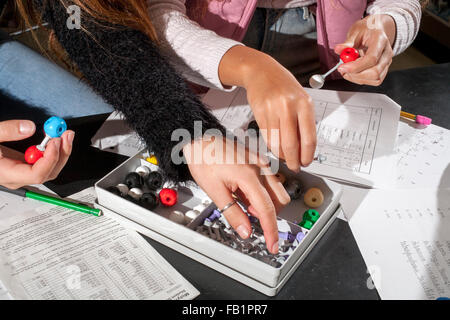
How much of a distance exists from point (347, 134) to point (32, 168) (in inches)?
21.0

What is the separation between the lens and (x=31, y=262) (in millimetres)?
493

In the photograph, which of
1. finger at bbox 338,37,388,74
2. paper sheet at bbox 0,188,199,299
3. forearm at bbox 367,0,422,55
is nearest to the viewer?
paper sheet at bbox 0,188,199,299

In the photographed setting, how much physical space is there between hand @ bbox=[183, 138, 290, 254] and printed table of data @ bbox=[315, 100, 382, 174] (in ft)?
0.67

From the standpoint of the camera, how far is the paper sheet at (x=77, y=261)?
46 centimetres

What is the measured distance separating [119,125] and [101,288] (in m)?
0.35

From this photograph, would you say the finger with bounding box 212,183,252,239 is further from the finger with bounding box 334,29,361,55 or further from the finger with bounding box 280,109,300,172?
the finger with bounding box 334,29,361,55

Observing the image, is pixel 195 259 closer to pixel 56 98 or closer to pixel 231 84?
pixel 231 84

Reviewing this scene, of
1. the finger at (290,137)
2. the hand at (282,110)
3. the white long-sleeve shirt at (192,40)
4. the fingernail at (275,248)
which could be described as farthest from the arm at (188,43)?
the fingernail at (275,248)

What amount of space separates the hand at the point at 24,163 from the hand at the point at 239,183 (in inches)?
6.5

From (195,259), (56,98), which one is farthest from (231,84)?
(56,98)

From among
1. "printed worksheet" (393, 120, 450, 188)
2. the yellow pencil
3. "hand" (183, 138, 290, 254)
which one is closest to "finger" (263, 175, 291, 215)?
"hand" (183, 138, 290, 254)

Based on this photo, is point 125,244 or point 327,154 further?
point 327,154

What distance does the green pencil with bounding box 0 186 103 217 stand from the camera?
557mm

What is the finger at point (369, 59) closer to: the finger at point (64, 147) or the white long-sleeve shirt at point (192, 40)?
the white long-sleeve shirt at point (192, 40)
